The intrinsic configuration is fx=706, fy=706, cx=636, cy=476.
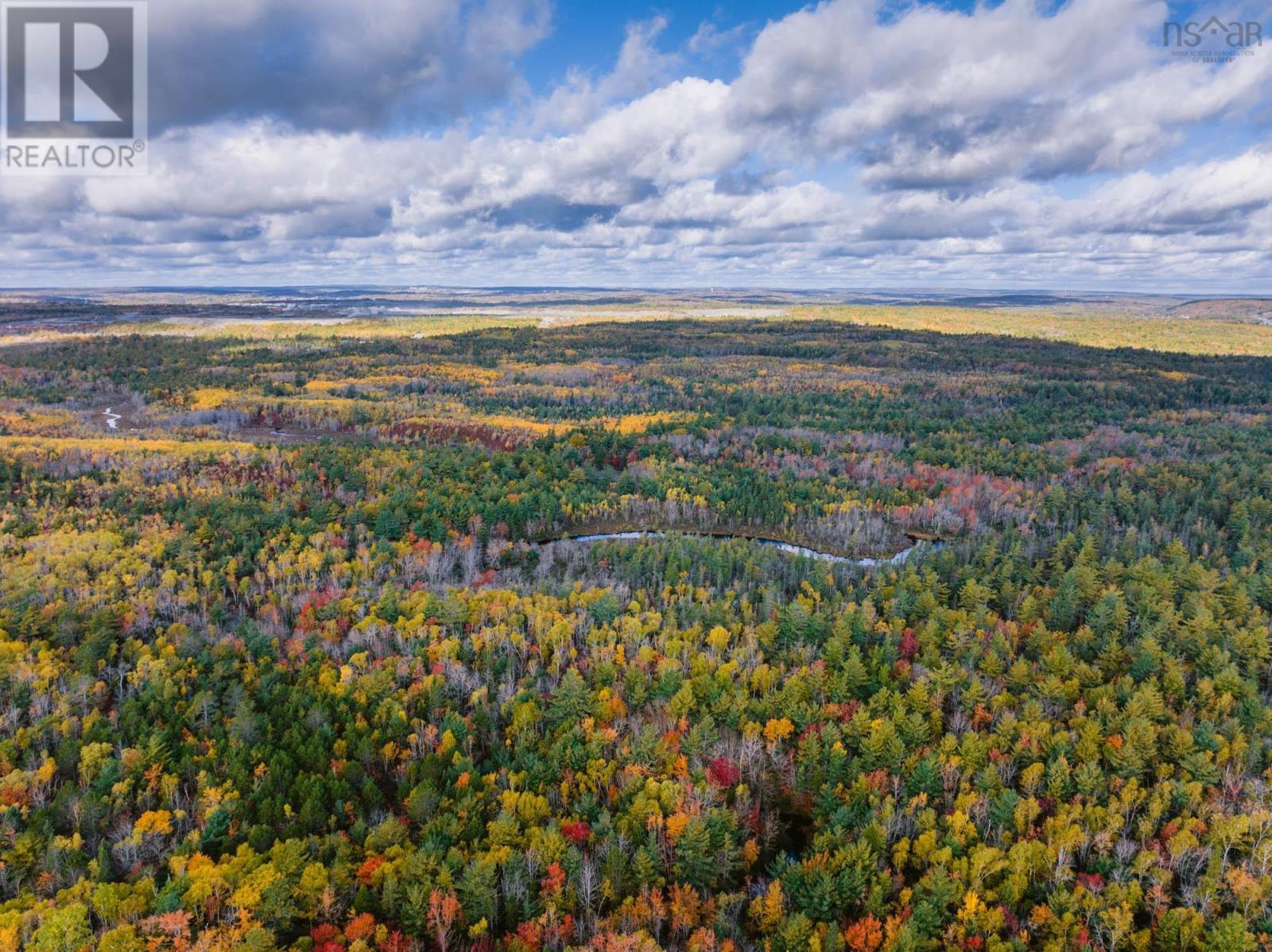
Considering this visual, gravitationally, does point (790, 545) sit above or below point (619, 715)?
above

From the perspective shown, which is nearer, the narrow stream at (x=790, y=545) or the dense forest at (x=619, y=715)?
the dense forest at (x=619, y=715)

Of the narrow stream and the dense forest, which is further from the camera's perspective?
the narrow stream

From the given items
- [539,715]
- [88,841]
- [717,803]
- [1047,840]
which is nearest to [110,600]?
[88,841]

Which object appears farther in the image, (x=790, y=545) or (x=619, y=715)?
(x=790, y=545)

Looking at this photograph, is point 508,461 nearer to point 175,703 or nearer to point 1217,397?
point 175,703
